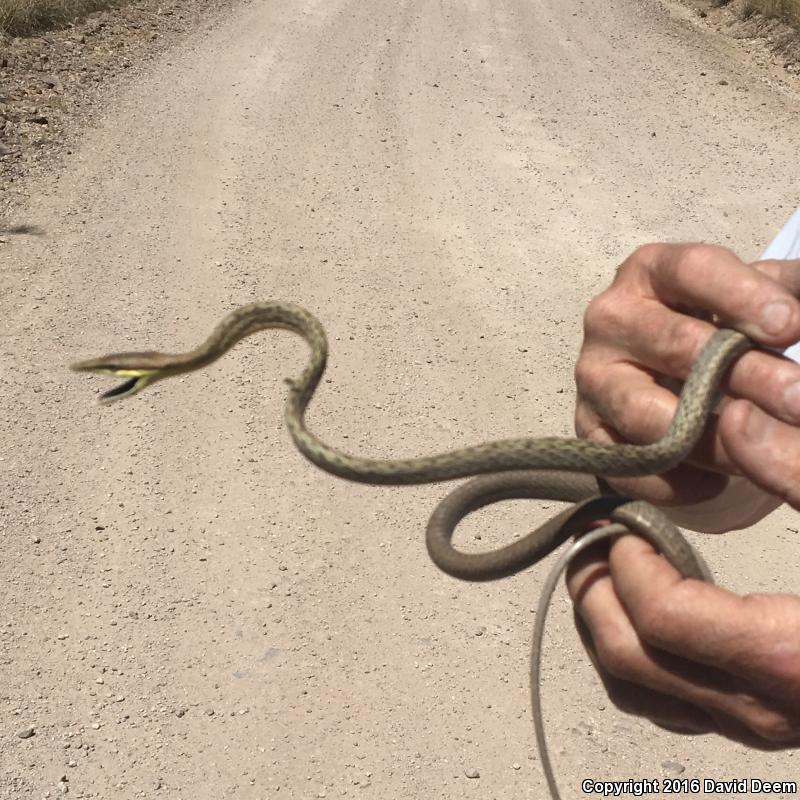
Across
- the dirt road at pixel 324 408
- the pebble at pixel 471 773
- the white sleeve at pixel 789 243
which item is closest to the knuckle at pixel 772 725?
the white sleeve at pixel 789 243

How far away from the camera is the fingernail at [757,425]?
249cm

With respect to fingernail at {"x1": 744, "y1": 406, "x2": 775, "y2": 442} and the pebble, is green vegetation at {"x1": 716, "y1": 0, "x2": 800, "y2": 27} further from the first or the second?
fingernail at {"x1": 744, "y1": 406, "x2": 775, "y2": 442}

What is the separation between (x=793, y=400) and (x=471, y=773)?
2.49 metres

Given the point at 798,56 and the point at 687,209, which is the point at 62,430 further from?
the point at 798,56

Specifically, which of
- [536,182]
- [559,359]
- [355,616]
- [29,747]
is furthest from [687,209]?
[29,747]

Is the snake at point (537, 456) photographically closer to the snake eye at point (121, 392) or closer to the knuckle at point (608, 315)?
the snake eye at point (121, 392)

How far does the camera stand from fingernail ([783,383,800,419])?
244 cm

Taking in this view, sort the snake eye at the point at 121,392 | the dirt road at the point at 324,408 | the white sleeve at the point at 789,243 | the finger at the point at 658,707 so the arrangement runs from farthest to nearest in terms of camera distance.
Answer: the dirt road at the point at 324,408 < the white sleeve at the point at 789,243 < the snake eye at the point at 121,392 < the finger at the point at 658,707

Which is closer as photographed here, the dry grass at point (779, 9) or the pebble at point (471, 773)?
the pebble at point (471, 773)

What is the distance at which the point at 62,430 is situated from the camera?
593cm

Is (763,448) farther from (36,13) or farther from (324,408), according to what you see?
(36,13)

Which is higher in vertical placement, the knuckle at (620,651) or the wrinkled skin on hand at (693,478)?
the wrinkled skin on hand at (693,478)

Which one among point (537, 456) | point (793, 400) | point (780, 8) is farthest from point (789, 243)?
point (780, 8)

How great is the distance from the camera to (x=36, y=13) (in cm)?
1156
